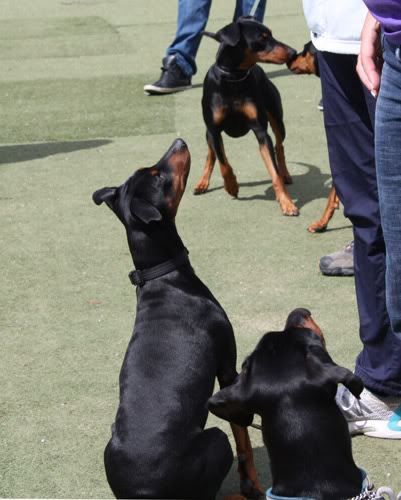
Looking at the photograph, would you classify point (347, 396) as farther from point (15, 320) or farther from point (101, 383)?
point (15, 320)

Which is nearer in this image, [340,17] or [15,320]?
[340,17]

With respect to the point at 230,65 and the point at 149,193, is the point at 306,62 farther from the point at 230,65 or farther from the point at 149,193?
the point at 149,193

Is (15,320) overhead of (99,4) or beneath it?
overhead

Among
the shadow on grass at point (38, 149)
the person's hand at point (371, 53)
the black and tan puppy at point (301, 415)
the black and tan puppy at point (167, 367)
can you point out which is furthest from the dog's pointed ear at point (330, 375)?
the shadow on grass at point (38, 149)

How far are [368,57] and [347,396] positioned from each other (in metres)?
1.56

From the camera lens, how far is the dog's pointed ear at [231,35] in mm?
6273

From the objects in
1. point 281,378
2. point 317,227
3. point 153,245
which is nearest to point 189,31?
point 317,227

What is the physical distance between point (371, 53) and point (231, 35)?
3526mm

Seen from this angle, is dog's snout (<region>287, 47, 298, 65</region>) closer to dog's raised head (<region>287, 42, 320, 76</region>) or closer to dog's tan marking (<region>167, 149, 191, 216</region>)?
dog's raised head (<region>287, 42, 320, 76</region>)

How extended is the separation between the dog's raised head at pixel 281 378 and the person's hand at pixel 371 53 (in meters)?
0.83

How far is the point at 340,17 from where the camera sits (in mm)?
3457

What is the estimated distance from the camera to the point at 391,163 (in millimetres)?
2736

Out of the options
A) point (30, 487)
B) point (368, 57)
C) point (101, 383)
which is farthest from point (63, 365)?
point (368, 57)

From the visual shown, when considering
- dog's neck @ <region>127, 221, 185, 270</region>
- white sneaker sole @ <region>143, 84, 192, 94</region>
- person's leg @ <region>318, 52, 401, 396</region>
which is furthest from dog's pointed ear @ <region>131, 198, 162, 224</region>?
white sneaker sole @ <region>143, 84, 192, 94</region>
